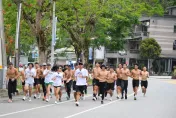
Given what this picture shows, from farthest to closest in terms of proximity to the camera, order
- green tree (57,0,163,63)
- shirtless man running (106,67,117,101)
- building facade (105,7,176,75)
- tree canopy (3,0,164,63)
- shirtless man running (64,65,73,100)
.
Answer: building facade (105,7,176,75), green tree (57,0,163,63), tree canopy (3,0,164,63), shirtless man running (106,67,117,101), shirtless man running (64,65,73,100)

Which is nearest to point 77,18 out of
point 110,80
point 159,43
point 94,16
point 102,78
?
point 94,16

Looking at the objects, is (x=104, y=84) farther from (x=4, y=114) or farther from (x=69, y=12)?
(x=69, y=12)

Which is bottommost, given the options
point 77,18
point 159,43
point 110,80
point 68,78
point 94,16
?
point 110,80

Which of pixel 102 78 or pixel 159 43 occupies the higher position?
pixel 159 43

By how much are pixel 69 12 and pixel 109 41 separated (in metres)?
11.0

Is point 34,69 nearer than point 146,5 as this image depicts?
Yes

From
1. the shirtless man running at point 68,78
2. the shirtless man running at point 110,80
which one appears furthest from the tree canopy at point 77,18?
the shirtless man running at point 110,80

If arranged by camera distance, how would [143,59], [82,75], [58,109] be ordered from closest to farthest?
1. [58,109]
2. [82,75]
3. [143,59]

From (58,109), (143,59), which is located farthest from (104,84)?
(143,59)

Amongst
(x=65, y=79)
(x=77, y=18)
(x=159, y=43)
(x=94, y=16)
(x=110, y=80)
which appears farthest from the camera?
(x=159, y=43)

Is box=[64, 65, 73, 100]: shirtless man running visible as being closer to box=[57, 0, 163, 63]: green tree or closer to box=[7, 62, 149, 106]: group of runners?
box=[7, 62, 149, 106]: group of runners

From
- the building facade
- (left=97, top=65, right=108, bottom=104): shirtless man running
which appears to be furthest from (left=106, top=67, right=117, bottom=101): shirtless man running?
the building facade

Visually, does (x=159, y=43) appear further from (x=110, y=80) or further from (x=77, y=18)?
(x=110, y=80)

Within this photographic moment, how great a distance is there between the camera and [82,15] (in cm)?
3488
